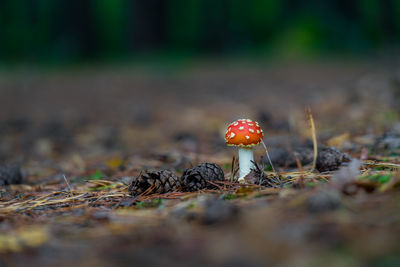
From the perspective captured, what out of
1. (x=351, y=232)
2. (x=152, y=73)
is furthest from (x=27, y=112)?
(x=351, y=232)

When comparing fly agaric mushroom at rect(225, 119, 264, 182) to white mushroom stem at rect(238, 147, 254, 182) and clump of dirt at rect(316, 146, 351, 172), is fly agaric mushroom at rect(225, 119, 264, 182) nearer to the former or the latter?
white mushroom stem at rect(238, 147, 254, 182)

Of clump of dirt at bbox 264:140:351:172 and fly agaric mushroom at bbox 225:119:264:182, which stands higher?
fly agaric mushroom at bbox 225:119:264:182

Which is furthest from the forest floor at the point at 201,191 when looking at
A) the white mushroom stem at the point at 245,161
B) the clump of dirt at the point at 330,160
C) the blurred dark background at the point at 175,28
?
the blurred dark background at the point at 175,28

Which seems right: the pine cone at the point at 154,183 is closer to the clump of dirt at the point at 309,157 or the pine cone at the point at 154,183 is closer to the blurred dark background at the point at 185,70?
the clump of dirt at the point at 309,157

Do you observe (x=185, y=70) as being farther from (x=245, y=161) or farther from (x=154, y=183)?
(x=154, y=183)

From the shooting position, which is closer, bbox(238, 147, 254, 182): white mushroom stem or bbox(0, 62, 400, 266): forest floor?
bbox(0, 62, 400, 266): forest floor

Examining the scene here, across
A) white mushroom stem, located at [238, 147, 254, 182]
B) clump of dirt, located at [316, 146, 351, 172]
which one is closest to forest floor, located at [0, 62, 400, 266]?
clump of dirt, located at [316, 146, 351, 172]
